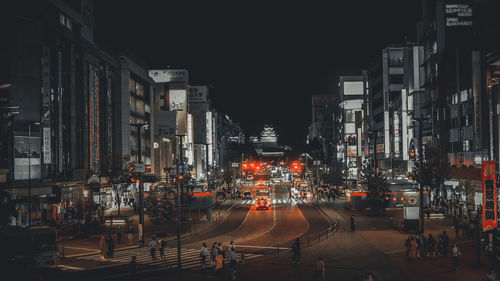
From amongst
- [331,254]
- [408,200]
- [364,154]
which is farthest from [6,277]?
[364,154]

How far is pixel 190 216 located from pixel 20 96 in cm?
2073

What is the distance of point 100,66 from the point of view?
2633 inches

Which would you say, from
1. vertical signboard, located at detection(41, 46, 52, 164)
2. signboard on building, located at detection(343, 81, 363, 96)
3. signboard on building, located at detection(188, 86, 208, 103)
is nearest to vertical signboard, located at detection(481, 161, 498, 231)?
vertical signboard, located at detection(41, 46, 52, 164)

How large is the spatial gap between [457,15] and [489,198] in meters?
51.5

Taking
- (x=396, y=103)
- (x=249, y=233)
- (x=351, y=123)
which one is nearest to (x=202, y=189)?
(x=249, y=233)

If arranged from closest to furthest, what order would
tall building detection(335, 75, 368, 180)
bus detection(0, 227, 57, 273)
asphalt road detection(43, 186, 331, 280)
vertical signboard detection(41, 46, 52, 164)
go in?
bus detection(0, 227, 57, 273), asphalt road detection(43, 186, 331, 280), vertical signboard detection(41, 46, 52, 164), tall building detection(335, 75, 368, 180)

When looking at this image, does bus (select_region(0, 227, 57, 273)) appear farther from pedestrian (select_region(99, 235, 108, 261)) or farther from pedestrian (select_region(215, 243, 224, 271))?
pedestrian (select_region(215, 243, 224, 271))

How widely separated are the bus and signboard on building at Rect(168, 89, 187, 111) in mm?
82383

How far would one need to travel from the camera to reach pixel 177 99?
358ft

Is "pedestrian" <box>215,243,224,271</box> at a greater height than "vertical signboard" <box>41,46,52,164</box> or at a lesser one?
lesser

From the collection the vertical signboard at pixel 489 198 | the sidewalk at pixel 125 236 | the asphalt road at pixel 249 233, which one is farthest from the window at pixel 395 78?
the vertical signboard at pixel 489 198

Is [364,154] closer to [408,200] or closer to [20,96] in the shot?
[408,200]

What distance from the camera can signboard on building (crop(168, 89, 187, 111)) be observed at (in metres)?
108

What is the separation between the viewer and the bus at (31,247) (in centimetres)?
2445
